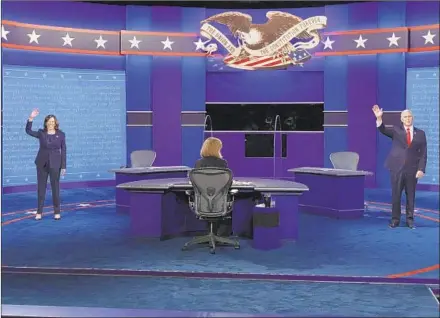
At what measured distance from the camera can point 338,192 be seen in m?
8.45

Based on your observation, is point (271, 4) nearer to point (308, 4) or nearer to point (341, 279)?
point (308, 4)

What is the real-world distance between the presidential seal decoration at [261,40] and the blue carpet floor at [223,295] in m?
7.96

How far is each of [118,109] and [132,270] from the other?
7627 mm

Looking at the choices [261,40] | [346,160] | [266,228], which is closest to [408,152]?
[346,160]

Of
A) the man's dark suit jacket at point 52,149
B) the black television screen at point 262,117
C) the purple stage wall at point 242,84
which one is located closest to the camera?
the man's dark suit jacket at point 52,149

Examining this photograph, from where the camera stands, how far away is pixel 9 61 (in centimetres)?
1124

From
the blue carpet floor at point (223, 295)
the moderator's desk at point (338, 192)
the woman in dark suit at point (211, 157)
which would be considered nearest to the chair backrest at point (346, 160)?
the moderator's desk at point (338, 192)

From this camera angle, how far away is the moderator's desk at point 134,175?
8612 millimetres

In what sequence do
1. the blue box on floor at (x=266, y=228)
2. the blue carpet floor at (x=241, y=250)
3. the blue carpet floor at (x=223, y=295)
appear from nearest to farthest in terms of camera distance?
the blue carpet floor at (x=223, y=295) < the blue carpet floor at (x=241, y=250) < the blue box on floor at (x=266, y=228)

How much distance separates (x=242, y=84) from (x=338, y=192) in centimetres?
509

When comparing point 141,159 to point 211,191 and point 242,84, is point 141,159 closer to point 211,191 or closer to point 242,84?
point 211,191

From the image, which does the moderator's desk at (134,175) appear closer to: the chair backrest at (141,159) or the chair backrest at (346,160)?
the chair backrest at (141,159)

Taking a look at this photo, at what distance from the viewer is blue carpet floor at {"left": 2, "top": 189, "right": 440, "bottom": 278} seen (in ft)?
18.5

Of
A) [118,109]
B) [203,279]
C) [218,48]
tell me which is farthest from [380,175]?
[203,279]
